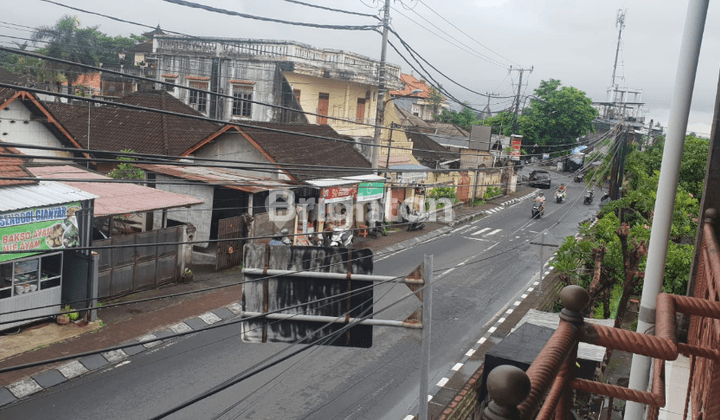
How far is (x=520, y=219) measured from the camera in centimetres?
4006

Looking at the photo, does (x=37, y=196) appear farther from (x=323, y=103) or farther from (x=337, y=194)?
(x=323, y=103)

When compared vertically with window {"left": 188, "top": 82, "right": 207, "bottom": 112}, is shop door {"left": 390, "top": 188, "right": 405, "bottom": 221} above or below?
below

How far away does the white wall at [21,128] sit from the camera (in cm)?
2389

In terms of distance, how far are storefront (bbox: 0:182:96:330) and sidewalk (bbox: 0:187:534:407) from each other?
2.32ft

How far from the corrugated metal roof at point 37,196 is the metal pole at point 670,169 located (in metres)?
13.5

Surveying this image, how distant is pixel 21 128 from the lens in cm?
2488

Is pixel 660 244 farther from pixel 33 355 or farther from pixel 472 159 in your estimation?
pixel 472 159

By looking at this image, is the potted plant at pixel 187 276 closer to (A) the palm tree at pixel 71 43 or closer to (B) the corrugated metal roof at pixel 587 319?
(B) the corrugated metal roof at pixel 587 319

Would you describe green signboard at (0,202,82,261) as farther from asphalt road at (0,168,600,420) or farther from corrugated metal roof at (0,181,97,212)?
asphalt road at (0,168,600,420)

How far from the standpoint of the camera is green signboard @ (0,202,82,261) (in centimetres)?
1416

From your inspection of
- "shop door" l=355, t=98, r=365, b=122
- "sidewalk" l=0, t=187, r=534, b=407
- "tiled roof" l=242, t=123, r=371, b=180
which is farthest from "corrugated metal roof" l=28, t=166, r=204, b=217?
"shop door" l=355, t=98, r=365, b=122

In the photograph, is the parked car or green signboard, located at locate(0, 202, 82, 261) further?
the parked car

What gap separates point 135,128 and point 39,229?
622 inches

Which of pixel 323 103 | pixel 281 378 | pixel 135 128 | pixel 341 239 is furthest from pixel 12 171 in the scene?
pixel 323 103
